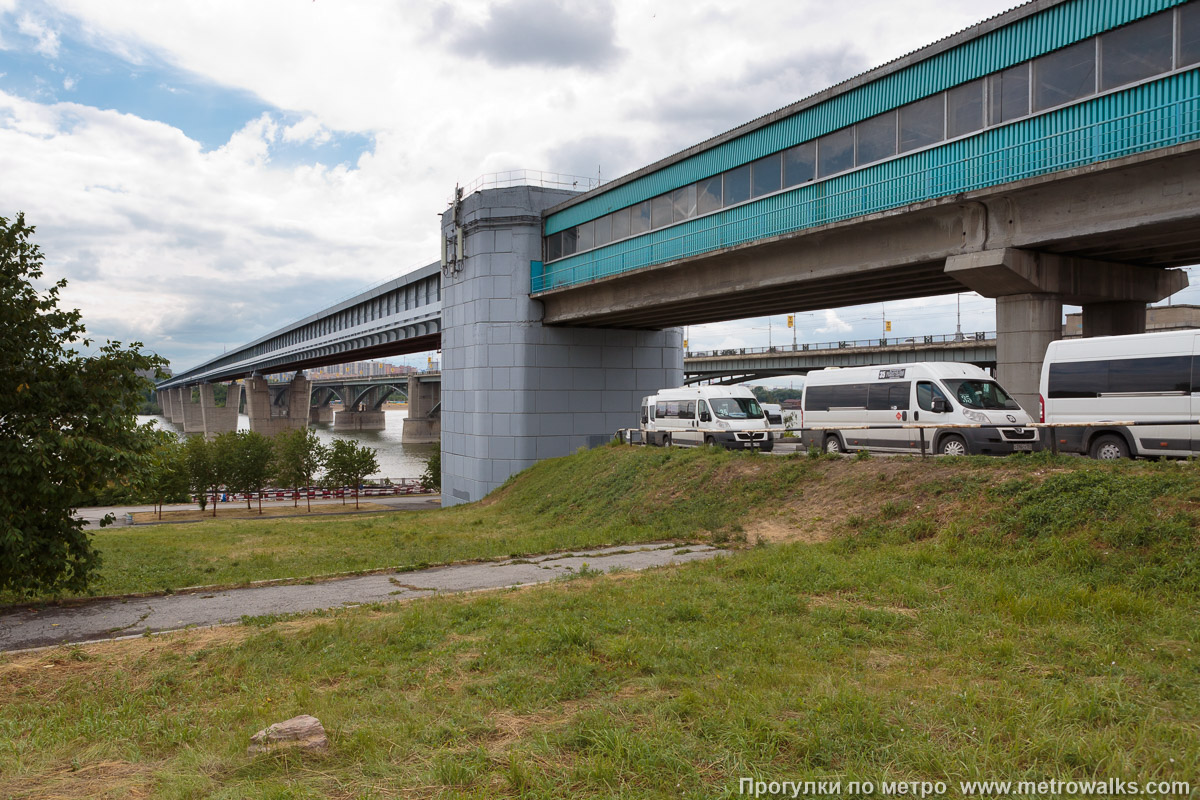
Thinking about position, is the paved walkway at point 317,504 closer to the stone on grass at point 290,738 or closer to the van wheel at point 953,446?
the van wheel at point 953,446

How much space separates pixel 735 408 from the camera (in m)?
23.4

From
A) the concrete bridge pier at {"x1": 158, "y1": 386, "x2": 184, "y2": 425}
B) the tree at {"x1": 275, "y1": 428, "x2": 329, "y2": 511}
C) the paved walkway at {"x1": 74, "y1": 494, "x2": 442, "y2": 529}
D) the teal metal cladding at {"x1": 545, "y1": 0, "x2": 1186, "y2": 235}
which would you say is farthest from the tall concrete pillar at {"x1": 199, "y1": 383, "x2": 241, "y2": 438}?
the teal metal cladding at {"x1": 545, "y1": 0, "x2": 1186, "y2": 235}

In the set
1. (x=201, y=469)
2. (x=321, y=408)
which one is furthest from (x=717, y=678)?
(x=321, y=408)

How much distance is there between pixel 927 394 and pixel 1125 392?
4054 mm

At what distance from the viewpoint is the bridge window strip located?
1333cm

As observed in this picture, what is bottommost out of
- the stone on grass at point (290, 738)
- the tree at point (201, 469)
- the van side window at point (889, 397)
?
the tree at point (201, 469)

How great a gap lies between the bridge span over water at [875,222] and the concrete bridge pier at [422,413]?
6590cm

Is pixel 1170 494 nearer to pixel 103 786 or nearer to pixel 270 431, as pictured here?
pixel 103 786

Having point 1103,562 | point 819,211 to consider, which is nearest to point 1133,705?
point 1103,562

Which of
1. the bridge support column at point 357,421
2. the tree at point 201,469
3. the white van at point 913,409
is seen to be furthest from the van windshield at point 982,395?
the bridge support column at point 357,421

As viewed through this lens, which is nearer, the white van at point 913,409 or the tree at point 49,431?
Result: the tree at point 49,431

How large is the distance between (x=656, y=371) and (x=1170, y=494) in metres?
26.2

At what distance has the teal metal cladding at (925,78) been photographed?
14.2 meters

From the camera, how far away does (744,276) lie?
886 inches
